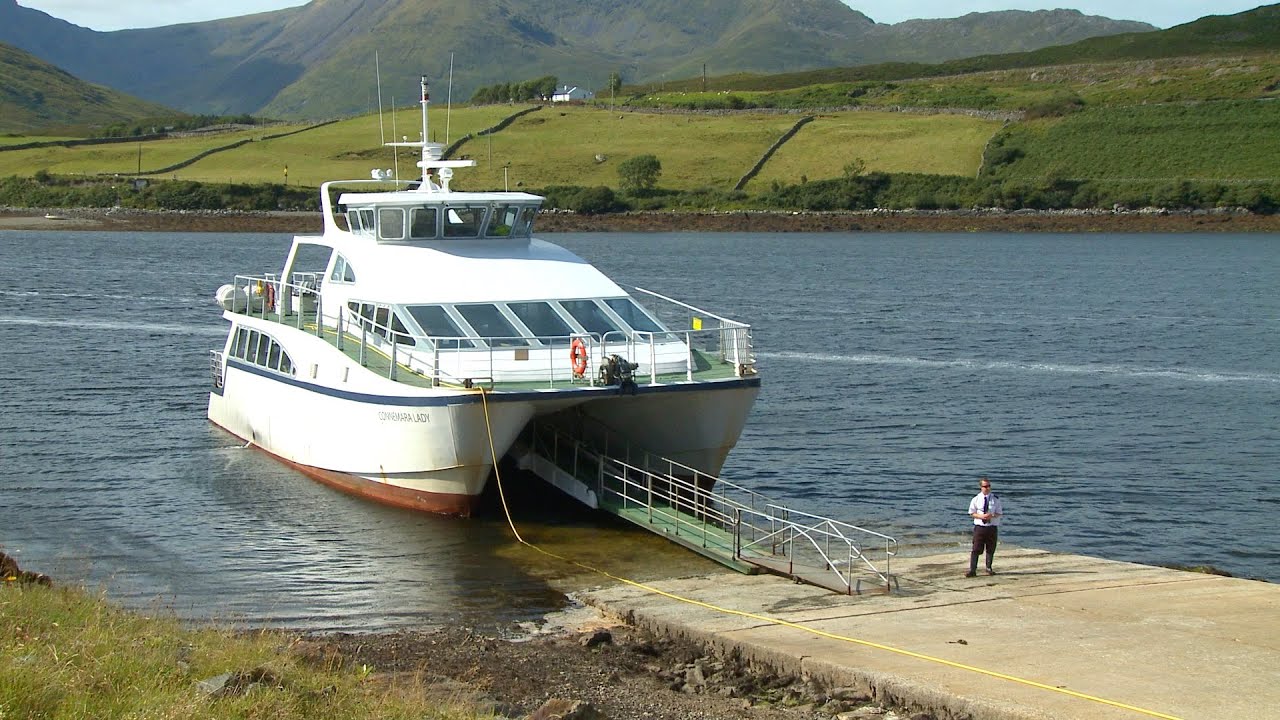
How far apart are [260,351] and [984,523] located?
13926 millimetres

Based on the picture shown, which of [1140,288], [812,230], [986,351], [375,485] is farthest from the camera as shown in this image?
[812,230]

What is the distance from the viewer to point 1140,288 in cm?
6169

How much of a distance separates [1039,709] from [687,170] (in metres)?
111

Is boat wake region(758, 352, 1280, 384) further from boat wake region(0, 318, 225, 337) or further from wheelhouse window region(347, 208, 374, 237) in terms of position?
boat wake region(0, 318, 225, 337)

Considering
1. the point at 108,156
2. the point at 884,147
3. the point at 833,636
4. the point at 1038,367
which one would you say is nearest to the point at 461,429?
the point at 833,636

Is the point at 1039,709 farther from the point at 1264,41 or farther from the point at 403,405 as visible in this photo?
the point at 1264,41

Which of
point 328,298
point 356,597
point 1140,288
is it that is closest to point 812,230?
point 1140,288

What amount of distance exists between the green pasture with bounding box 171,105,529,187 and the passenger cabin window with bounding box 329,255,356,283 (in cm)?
8999

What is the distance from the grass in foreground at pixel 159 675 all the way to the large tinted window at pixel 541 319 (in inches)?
328

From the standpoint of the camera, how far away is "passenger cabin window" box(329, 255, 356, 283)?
23844mm

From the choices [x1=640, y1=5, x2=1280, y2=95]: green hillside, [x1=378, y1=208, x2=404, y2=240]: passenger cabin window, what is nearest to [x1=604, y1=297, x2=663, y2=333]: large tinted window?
[x1=378, y1=208, x2=404, y2=240]: passenger cabin window

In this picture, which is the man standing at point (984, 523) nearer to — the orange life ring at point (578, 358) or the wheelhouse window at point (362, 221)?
the orange life ring at point (578, 358)

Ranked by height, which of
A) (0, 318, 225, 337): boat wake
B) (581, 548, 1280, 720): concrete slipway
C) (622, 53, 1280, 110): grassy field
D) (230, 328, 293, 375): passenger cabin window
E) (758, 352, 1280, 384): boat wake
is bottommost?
(0, 318, 225, 337): boat wake

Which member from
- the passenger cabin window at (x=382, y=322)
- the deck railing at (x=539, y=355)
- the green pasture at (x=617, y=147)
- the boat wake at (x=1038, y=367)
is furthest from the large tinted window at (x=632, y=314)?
the green pasture at (x=617, y=147)
